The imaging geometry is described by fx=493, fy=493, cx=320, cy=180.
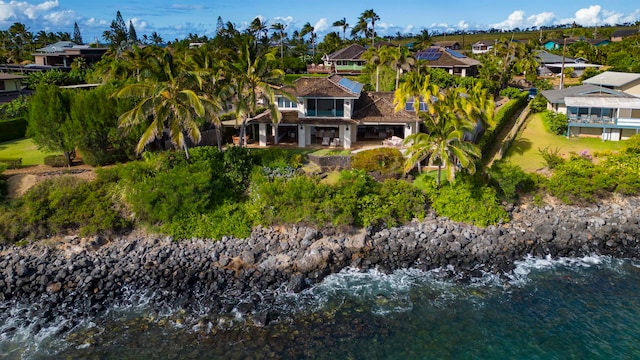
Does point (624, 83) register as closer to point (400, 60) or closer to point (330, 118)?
point (400, 60)

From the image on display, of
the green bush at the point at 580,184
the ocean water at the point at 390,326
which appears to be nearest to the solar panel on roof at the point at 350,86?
the green bush at the point at 580,184

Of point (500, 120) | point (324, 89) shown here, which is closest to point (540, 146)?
point (500, 120)

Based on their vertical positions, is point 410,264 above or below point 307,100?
below

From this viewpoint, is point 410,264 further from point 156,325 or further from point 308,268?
point 156,325

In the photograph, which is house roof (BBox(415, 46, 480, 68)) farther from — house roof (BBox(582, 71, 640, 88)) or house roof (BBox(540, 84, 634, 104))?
house roof (BBox(540, 84, 634, 104))

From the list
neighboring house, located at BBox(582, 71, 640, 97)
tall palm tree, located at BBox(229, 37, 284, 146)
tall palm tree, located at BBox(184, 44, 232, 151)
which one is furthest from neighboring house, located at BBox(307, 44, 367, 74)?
tall palm tree, located at BBox(184, 44, 232, 151)

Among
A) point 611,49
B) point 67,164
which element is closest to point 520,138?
point 67,164

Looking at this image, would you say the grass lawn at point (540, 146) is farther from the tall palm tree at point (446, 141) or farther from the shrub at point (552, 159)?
the tall palm tree at point (446, 141)
